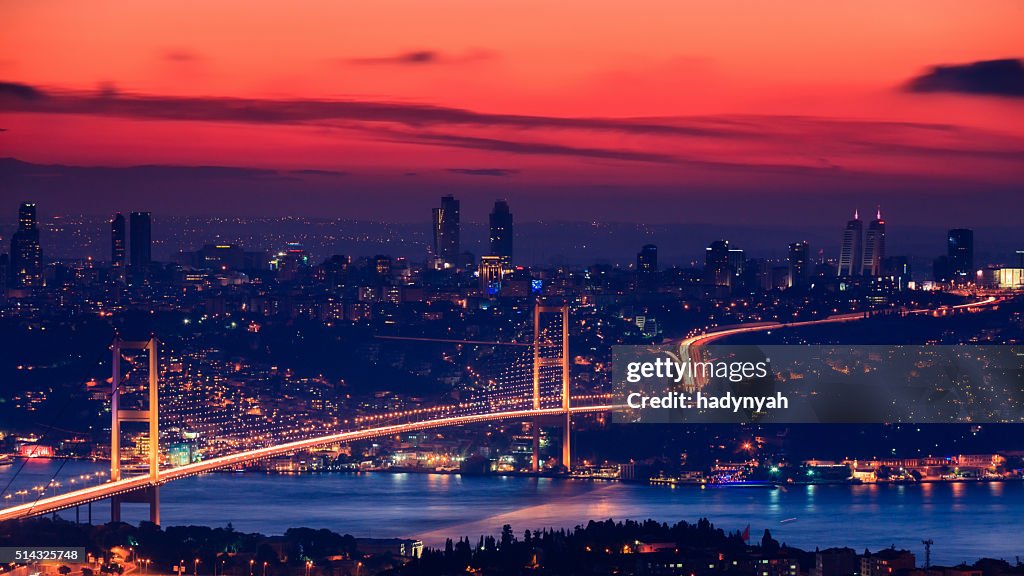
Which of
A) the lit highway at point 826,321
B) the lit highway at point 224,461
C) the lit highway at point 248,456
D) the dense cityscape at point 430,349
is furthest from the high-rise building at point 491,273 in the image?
the lit highway at point 224,461

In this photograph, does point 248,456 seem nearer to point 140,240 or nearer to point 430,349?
point 430,349

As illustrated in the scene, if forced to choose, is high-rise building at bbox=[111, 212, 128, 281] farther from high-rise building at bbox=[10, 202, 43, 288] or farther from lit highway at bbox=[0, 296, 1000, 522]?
lit highway at bbox=[0, 296, 1000, 522]

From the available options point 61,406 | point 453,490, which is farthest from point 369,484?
point 61,406

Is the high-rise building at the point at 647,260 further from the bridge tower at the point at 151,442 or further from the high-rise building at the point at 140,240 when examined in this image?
the bridge tower at the point at 151,442

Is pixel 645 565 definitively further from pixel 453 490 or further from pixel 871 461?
pixel 871 461

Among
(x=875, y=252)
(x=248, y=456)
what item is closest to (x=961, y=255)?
(x=875, y=252)

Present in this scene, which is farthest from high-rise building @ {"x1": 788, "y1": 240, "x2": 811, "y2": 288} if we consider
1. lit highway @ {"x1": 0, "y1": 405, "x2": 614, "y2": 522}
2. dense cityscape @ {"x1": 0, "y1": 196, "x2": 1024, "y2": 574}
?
lit highway @ {"x1": 0, "y1": 405, "x2": 614, "y2": 522}
